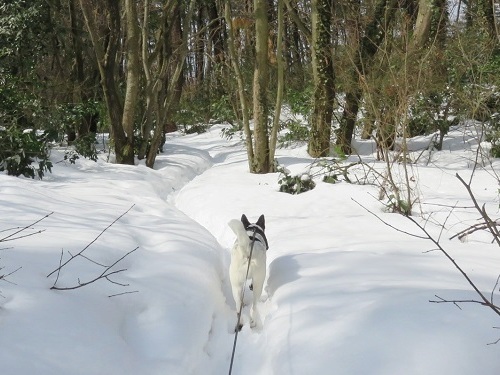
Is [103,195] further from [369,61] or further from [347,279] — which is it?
[369,61]

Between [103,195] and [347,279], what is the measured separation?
13.9 ft

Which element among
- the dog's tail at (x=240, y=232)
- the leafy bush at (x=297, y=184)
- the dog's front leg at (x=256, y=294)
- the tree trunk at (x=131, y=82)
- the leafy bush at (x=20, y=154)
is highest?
the tree trunk at (x=131, y=82)

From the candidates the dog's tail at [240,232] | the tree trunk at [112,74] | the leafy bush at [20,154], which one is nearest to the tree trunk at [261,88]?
the tree trunk at [112,74]

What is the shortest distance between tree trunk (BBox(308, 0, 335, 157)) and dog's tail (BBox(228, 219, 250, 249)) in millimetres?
6668

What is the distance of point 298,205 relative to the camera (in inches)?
277

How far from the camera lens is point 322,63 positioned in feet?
33.8

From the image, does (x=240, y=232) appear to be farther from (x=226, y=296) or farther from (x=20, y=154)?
(x=20, y=154)

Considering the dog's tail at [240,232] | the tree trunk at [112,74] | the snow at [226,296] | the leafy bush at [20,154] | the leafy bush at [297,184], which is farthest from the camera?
the tree trunk at [112,74]

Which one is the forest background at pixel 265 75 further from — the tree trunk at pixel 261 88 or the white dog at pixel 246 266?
the white dog at pixel 246 266

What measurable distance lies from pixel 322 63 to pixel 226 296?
23.5 ft

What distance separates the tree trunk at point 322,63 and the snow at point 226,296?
14.2 feet

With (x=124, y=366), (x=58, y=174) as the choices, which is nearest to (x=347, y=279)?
(x=124, y=366)

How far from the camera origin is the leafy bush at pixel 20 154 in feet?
25.5

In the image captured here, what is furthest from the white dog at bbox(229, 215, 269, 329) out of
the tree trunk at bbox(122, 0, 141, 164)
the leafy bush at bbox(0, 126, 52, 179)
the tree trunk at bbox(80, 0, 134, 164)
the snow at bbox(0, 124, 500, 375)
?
the tree trunk at bbox(122, 0, 141, 164)
